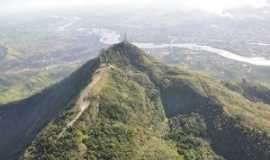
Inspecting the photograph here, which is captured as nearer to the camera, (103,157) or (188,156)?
(103,157)

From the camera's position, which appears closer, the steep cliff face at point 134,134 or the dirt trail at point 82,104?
the steep cliff face at point 134,134

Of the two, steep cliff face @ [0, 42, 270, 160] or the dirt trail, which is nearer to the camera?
steep cliff face @ [0, 42, 270, 160]

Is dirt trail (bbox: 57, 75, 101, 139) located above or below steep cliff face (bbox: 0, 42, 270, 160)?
above

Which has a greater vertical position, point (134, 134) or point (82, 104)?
point (82, 104)

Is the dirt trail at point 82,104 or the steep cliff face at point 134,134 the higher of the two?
the dirt trail at point 82,104

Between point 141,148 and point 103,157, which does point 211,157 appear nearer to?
point 141,148

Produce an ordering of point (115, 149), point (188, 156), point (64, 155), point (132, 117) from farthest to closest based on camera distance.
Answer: point (132, 117), point (188, 156), point (115, 149), point (64, 155)

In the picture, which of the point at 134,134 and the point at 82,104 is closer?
the point at 134,134

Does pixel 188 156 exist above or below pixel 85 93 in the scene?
below

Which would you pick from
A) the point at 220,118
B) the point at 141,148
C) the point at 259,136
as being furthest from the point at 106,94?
the point at 259,136

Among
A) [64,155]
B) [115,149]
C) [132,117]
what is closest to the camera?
[64,155]
